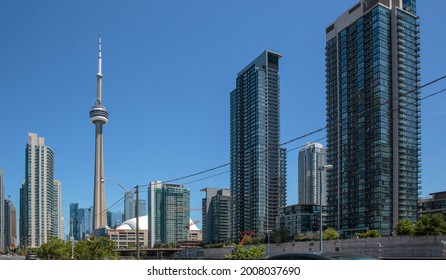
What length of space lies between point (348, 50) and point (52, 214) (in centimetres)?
7232

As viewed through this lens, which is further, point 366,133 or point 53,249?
point 366,133

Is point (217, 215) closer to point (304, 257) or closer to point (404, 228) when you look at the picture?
point (404, 228)

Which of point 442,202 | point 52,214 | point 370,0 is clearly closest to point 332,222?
point 442,202

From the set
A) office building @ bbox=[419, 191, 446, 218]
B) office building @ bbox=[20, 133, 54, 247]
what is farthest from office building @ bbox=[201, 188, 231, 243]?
office building @ bbox=[20, 133, 54, 247]

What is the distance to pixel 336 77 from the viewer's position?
89.1 m

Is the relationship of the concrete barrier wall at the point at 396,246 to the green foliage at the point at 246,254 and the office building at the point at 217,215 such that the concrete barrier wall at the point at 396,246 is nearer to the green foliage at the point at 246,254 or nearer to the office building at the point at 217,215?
the green foliage at the point at 246,254

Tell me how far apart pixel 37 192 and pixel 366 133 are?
69359 mm

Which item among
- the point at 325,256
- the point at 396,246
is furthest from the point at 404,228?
the point at 325,256

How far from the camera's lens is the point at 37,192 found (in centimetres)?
2330

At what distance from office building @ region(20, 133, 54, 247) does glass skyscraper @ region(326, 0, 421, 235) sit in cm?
4952

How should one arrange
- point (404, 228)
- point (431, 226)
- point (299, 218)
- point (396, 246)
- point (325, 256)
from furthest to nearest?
1. point (299, 218)
2. point (404, 228)
3. point (431, 226)
4. point (396, 246)
5. point (325, 256)

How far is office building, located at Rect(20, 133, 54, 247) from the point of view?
19.8 meters

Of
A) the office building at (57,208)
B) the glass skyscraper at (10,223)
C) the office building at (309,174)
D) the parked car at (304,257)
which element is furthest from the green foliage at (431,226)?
the office building at (309,174)

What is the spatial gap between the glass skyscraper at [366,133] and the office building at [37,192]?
4952 centimetres
